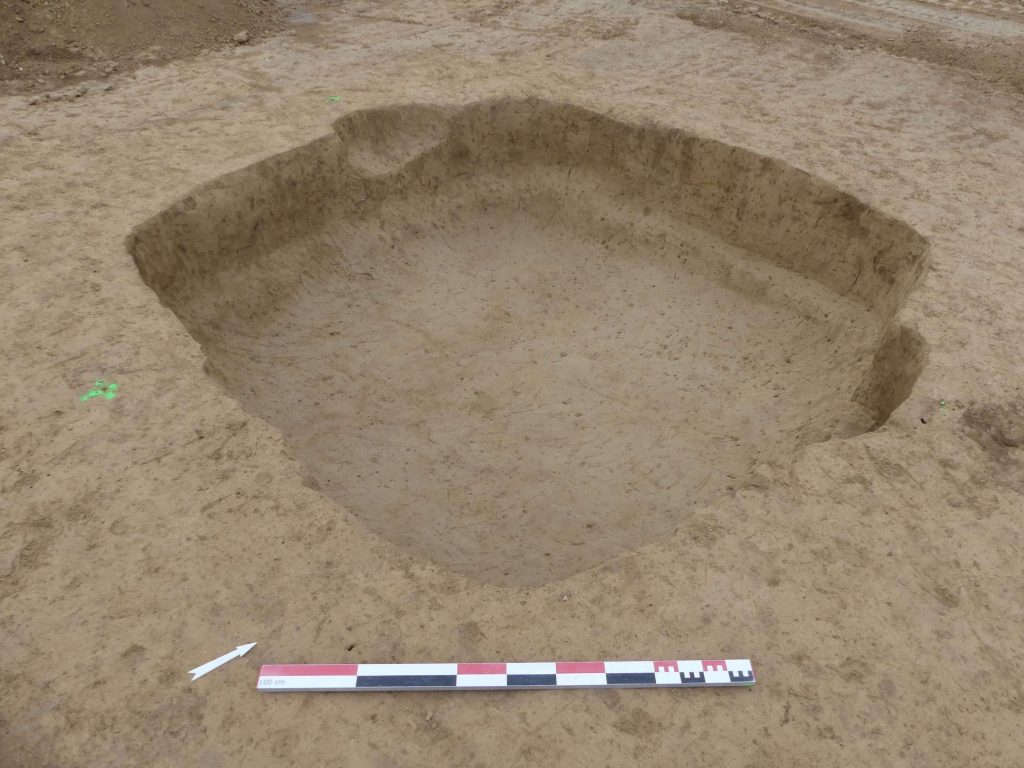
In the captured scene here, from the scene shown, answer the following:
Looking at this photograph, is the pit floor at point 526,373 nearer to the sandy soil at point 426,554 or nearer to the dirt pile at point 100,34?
the sandy soil at point 426,554

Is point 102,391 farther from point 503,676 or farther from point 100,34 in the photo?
point 100,34

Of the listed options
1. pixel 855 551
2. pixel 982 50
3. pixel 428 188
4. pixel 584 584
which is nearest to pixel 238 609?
pixel 584 584

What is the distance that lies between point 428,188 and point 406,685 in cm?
508

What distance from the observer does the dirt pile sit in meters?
6.44

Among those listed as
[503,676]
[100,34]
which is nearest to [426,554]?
[503,676]

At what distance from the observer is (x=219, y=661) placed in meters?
2.46

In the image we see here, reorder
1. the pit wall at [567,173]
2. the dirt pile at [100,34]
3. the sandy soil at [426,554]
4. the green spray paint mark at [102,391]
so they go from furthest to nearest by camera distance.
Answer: the dirt pile at [100,34] < the pit wall at [567,173] < the green spray paint mark at [102,391] < the sandy soil at [426,554]

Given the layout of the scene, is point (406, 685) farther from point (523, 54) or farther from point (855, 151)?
point (523, 54)

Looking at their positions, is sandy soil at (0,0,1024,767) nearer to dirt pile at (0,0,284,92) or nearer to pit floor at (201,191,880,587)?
pit floor at (201,191,880,587)

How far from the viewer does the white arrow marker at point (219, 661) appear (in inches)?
95.5

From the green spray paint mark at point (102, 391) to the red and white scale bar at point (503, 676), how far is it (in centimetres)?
180

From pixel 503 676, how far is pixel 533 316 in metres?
3.85

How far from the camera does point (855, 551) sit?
290 centimetres

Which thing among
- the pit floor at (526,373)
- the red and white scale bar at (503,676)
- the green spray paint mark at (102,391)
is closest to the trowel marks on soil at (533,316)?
the pit floor at (526,373)
